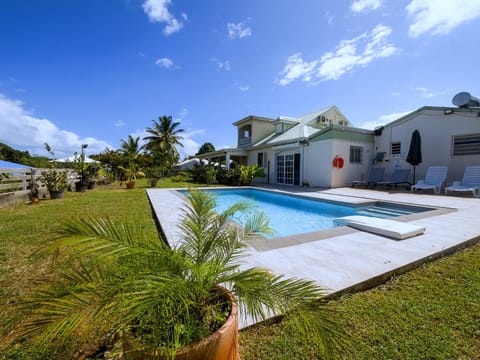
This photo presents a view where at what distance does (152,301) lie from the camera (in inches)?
41.4

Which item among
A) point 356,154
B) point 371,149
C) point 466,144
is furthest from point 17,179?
point 466,144

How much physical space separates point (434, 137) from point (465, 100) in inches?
86.0

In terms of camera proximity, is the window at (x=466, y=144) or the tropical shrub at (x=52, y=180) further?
the window at (x=466, y=144)

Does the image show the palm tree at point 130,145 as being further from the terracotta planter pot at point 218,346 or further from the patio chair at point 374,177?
the terracotta planter pot at point 218,346

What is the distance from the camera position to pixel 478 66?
33.4 feet

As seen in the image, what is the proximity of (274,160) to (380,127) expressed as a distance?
25.7 feet

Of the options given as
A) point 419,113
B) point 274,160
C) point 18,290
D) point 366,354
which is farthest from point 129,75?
point 419,113

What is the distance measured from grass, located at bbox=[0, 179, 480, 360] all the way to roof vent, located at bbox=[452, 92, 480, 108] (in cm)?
1264

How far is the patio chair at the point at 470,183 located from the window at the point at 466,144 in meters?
1.19

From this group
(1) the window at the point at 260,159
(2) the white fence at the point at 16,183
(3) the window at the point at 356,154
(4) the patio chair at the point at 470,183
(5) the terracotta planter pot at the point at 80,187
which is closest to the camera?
(2) the white fence at the point at 16,183

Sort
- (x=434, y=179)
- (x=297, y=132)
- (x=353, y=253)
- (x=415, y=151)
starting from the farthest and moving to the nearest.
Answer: (x=297, y=132) < (x=415, y=151) < (x=434, y=179) < (x=353, y=253)

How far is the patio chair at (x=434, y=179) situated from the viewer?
10.9 meters

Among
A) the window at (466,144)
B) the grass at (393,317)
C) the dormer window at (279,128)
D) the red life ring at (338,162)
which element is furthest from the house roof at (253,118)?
the grass at (393,317)

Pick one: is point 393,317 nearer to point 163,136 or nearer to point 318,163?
point 318,163
